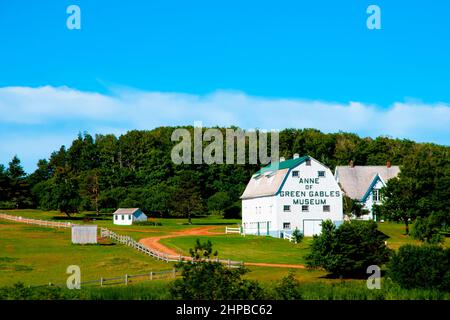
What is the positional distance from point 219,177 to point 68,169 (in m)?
30.3

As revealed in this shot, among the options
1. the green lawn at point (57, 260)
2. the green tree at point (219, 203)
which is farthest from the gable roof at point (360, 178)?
the green lawn at point (57, 260)

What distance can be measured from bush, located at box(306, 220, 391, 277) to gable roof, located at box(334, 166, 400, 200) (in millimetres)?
51586

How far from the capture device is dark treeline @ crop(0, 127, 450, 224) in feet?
337

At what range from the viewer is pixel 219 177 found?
415 feet

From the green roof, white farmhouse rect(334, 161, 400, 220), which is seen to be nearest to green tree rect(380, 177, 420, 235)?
the green roof

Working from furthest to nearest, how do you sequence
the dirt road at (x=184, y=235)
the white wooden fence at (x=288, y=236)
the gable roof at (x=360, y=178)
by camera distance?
1. the gable roof at (x=360, y=178)
2. the white wooden fence at (x=288, y=236)
3. the dirt road at (x=184, y=235)

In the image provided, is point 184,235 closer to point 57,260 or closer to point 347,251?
point 57,260

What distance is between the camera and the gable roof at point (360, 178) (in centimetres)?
9450

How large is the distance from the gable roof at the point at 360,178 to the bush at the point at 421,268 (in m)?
58.0

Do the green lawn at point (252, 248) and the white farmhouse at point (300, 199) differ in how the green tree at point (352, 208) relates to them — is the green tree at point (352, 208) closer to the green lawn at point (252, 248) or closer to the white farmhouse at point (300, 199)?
the white farmhouse at point (300, 199)

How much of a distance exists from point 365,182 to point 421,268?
62.0 metres

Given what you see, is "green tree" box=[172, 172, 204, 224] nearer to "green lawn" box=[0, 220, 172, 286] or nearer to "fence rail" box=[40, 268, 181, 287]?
"green lawn" box=[0, 220, 172, 286]

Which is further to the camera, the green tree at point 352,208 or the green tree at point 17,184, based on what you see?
the green tree at point 17,184
